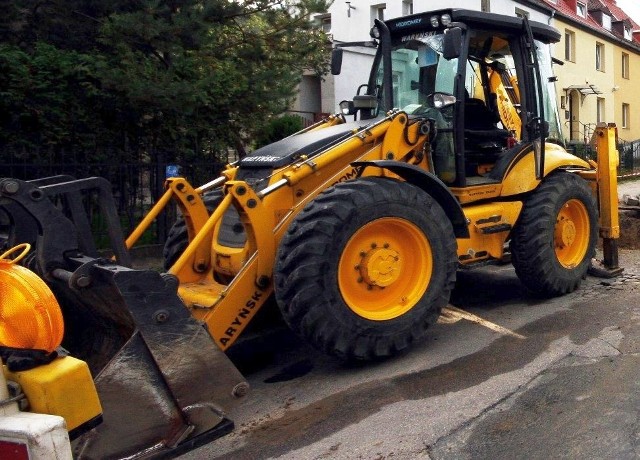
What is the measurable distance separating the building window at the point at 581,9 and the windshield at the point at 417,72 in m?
27.9

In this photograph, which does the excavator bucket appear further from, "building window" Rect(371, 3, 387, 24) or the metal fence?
"building window" Rect(371, 3, 387, 24)

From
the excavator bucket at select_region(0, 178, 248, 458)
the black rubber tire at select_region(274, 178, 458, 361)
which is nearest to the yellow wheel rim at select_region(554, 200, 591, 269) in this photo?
the black rubber tire at select_region(274, 178, 458, 361)

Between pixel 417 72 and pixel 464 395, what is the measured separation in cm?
335

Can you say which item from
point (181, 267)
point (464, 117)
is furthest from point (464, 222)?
point (181, 267)

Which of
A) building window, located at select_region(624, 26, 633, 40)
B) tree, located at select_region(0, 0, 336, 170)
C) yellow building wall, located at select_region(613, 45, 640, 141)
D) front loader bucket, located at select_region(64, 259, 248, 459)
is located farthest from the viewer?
building window, located at select_region(624, 26, 633, 40)

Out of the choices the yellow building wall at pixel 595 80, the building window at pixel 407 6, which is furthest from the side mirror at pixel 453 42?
the yellow building wall at pixel 595 80

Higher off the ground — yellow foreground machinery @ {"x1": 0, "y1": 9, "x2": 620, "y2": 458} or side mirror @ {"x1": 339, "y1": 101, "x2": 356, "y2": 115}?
side mirror @ {"x1": 339, "y1": 101, "x2": 356, "y2": 115}

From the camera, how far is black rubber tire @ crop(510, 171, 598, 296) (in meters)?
6.42

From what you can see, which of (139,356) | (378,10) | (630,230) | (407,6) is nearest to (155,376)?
(139,356)

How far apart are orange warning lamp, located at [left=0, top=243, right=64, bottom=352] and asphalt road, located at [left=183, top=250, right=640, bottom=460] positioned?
167cm

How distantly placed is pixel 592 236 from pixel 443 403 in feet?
11.5

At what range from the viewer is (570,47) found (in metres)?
30.0

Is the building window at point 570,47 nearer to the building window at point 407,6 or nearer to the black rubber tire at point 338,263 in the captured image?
the building window at point 407,6

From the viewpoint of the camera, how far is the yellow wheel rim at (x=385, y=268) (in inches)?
196
